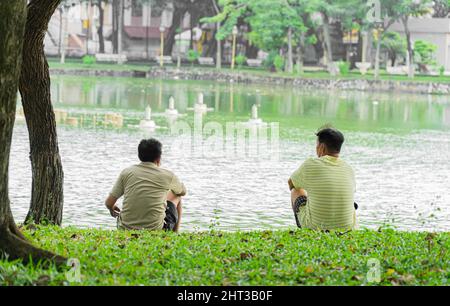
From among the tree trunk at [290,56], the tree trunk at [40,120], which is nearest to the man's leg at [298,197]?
the tree trunk at [40,120]

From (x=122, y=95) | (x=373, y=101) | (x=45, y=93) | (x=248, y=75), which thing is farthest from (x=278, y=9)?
(x=45, y=93)

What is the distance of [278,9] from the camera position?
54.6 meters

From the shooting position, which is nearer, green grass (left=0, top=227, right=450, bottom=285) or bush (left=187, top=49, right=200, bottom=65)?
green grass (left=0, top=227, right=450, bottom=285)

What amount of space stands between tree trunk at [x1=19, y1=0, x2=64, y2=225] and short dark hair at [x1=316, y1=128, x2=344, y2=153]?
2.31 metres

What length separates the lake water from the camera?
13655 mm

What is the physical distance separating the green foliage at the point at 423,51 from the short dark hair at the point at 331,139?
167ft

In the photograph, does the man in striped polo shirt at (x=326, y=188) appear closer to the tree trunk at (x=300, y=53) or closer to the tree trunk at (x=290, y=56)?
the tree trunk at (x=290, y=56)

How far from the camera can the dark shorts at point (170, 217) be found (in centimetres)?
897

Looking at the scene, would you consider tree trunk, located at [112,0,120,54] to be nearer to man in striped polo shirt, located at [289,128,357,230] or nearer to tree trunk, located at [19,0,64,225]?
tree trunk, located at [19,0,64,225]

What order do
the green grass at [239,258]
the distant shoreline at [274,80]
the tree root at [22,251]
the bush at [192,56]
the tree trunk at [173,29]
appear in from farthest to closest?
the tree trunk at [173,29] → the bush at [192,56] → the distant shoreline at [274,80] → the tree root at [22,251] → the green grass at [239,258]

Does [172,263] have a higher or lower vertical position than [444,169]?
higher

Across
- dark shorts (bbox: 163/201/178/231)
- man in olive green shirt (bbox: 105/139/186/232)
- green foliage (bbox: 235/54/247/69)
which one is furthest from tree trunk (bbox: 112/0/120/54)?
man in olive green shirt (bbox: 105/139/186/232)

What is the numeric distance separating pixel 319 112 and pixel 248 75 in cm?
1992
